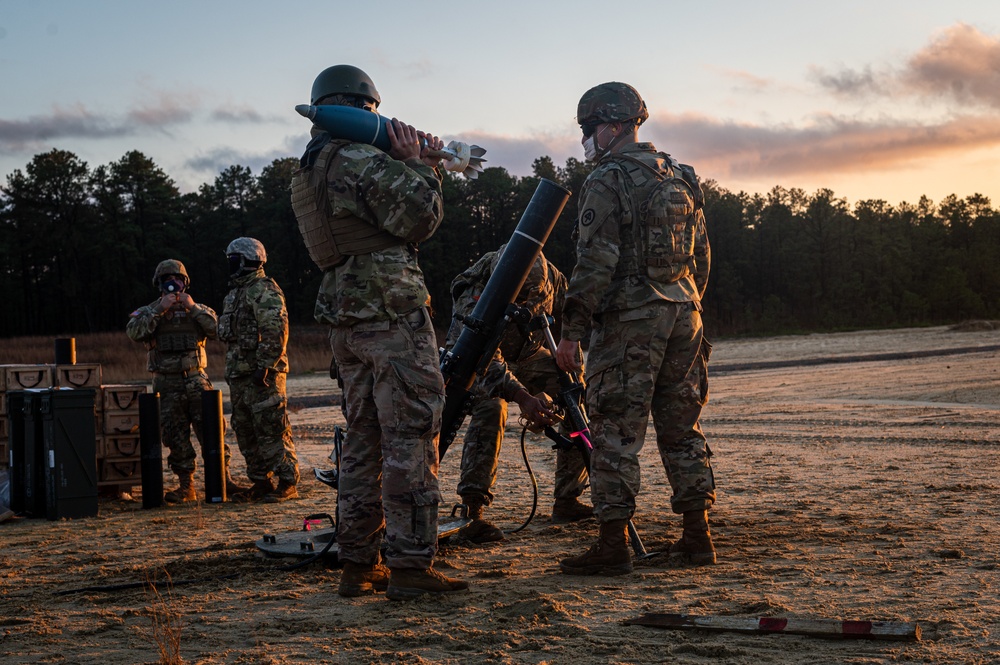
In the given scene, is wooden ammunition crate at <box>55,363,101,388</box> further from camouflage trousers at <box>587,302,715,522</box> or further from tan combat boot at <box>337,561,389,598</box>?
camouflage trousers at <box>587,302,715,522</box>

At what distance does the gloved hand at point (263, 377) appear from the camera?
9.78 metres

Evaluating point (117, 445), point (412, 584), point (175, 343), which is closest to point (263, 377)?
point (175, 343)

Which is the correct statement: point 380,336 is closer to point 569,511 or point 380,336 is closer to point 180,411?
point 569,511

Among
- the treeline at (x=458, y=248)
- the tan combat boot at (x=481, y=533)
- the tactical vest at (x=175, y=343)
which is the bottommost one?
the tan combat boot at (x=481, y=533)

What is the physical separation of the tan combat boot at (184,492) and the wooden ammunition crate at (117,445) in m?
0.53

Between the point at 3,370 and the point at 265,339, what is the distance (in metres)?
3.06

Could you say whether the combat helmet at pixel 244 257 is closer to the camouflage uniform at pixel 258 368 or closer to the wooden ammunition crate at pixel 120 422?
the camouflage uniform at pixel 258 368

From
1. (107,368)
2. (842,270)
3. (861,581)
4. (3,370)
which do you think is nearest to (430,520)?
(861,581)

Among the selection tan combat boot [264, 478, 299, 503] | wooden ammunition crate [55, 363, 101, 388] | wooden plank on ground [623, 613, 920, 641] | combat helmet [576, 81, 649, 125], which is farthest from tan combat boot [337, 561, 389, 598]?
wooden ammunition crate [55, 363, 101, 388]

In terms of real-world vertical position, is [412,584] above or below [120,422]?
below

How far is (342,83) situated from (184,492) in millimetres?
6201

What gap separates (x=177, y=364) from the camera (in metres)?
10.5

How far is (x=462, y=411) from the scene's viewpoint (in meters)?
6.53

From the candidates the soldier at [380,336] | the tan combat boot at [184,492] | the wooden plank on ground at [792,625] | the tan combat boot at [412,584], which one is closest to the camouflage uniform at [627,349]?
the soldier at [380,336]
